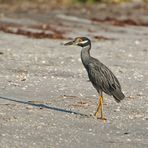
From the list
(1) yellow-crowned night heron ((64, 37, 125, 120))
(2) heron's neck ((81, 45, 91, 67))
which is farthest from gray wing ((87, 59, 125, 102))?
(2) heron's neck ((81, 45, 91, 67))

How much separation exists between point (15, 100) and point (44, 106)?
679 millimetres

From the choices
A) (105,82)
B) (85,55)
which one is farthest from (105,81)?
(85,55)

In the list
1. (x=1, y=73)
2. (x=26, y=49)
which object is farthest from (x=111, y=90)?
(x=26, y=49)

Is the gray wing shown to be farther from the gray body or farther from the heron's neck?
the heron's neck

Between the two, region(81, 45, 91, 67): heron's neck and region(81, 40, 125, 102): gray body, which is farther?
region(81, 45, 91, 67): heron's neck

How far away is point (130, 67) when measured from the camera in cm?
1825

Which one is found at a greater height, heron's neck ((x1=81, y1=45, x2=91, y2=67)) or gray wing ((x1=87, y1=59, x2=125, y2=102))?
heron's neck ((x1=81, y1=45, x2=91, y2=67))

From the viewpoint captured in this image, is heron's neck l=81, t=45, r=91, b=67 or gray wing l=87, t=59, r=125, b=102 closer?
gray wing l=87, t=59, r=125, b=102

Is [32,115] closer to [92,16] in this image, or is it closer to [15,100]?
[15,100]

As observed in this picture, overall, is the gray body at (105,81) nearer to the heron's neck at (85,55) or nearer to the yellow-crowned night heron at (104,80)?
the yellow-crowned night heron at (104,80)

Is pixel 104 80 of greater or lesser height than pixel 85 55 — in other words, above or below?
below

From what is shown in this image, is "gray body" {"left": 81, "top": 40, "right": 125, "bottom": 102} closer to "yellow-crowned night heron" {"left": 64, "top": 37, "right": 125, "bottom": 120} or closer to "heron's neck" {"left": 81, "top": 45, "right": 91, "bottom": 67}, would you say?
"yellow-crowned night heron" {"left": 64, "top": 37, "right": 125, "bottom": 120}

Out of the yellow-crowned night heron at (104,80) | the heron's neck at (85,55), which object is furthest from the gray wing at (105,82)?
the heron's neck at (85,55)

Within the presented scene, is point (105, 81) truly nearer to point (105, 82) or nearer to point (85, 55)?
point (105, 82)
